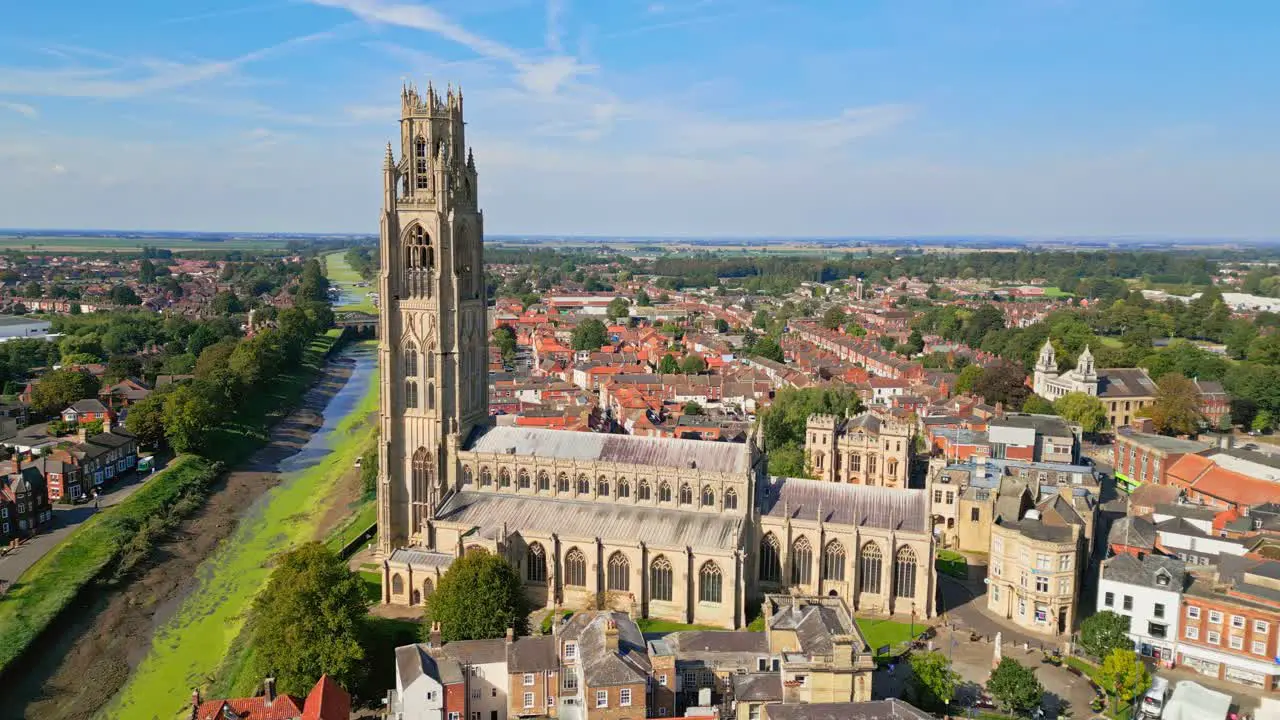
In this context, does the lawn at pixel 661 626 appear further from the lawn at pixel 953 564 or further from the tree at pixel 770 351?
the tree at pixel 770 351

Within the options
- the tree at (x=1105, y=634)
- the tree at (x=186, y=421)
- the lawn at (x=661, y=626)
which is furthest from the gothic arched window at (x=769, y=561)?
the tree at (x=186, y=421)

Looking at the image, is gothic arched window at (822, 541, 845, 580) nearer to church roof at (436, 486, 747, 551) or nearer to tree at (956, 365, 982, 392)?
church roof at (436, 486, 747, 551)

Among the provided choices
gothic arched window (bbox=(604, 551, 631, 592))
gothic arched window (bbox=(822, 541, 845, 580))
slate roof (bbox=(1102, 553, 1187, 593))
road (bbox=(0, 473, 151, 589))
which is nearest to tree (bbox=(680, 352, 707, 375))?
road (bbox=(0, 473, 151, 589))

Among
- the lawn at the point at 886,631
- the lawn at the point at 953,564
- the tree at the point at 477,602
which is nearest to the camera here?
the tree at the point at 477,602

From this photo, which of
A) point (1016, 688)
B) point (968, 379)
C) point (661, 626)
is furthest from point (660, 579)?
point (968, 379)

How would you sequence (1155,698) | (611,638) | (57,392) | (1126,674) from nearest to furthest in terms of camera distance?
1. (611,638)
2. (1155,698)
3. (1126,674)
4. (57,392)

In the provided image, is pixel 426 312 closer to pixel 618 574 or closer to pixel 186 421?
pixel 618 574
